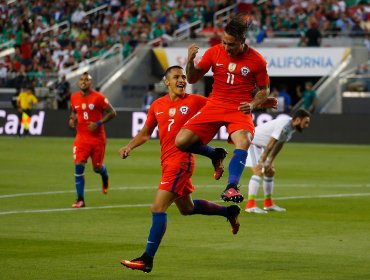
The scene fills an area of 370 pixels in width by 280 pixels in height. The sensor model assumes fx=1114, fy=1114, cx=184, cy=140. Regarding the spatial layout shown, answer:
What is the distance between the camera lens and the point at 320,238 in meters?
15.3

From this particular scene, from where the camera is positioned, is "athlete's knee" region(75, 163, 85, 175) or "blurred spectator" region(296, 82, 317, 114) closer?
"athlete's knee" region(75, 163, 85, 175)

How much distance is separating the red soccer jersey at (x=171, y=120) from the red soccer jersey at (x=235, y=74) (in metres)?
0.68

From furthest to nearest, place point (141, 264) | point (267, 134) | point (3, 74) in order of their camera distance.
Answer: point (3, 74), point (267, 134), point (141, 264)

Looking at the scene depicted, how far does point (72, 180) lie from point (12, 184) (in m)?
1.86

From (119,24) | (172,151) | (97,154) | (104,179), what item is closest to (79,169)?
(97,154)

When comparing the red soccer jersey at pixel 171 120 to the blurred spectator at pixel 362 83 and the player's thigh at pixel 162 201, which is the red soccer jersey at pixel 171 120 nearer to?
the player's thigh at pixel 162 201

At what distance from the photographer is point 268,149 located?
18.2m

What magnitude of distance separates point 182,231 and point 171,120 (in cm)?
367

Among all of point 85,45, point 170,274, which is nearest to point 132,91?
point 85,45

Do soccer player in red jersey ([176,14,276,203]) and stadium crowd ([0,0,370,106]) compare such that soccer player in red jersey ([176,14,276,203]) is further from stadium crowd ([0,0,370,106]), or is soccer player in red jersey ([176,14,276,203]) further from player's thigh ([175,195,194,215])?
stadium crowd ([0,0,370,106])

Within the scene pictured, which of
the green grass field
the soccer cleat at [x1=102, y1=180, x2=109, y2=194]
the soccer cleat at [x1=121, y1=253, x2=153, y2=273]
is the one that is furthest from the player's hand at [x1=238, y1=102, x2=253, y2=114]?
the soccer cleat at [x1=102, y1=180, x2=109, y2=194]

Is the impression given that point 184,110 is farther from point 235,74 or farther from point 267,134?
point 267,134

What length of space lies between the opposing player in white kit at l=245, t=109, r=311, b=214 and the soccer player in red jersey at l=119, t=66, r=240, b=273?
17.5 feet

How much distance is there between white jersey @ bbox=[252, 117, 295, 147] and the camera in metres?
18.6
